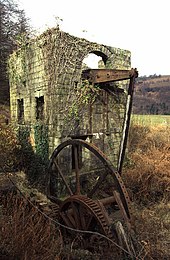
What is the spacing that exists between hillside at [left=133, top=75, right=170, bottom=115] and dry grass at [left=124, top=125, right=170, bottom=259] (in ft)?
83.0

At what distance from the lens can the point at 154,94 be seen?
46.2 metres

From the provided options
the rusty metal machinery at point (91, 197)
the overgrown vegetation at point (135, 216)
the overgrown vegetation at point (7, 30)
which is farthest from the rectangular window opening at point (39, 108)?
the overgrown vegetation at point (7, 30)

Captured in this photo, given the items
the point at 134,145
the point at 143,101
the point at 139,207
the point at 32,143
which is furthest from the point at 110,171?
the point at 143,101

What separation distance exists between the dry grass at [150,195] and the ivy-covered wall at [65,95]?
1.21 m

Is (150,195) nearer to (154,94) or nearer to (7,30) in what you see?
(7,30)

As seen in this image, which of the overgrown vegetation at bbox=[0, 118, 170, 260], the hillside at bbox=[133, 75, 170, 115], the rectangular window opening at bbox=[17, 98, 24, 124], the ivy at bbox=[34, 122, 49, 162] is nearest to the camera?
the overgrown vegetation at bbox=[0, 118, 170, 260]

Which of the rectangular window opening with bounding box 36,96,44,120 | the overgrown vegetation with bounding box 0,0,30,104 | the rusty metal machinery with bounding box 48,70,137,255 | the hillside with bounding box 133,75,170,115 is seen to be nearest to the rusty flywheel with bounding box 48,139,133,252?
the rusty metal machinery with bounding box 48,70,137,255

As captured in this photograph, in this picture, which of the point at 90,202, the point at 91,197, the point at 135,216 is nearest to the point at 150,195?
the point at 135,216

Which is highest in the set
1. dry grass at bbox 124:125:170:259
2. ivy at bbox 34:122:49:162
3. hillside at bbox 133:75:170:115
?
hillside at bbox 133:75:170:115

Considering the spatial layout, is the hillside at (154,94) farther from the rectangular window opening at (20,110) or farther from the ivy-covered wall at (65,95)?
the ivy-covered wall at (65,95)

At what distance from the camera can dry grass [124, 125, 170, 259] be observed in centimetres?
480

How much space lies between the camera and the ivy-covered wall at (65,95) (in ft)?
23.5

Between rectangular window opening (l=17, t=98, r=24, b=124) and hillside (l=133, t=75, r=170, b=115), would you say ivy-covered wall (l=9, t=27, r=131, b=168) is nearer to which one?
rectangular window opening (l=17, t=98, r=24, b=124)

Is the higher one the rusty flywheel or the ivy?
Result: the ivy
